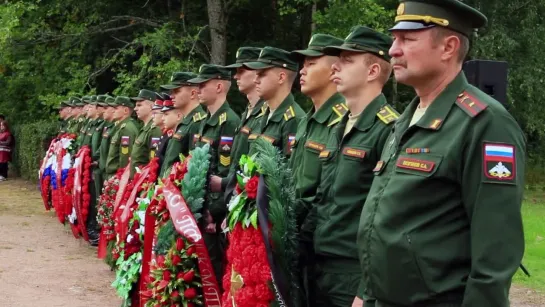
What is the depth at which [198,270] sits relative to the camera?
597 cm

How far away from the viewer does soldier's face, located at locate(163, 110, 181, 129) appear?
852 centimetres

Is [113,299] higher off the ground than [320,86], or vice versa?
[320,86]

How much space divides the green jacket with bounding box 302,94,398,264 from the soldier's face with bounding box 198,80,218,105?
3280 mm

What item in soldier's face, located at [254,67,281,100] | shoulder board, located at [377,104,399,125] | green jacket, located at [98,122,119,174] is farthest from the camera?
green jacket, located at [98,122,119,174]

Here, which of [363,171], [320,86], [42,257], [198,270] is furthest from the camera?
[42,257]

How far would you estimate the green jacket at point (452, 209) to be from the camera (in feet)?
8.72

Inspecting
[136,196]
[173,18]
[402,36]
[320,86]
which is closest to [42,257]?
[136,196]

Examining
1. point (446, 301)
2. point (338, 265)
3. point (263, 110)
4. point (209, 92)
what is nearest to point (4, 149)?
point (209, 92)

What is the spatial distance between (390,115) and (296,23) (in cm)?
1780

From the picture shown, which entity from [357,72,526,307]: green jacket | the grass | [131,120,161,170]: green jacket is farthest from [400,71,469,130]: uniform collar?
[131,120,161,170]: green jacket

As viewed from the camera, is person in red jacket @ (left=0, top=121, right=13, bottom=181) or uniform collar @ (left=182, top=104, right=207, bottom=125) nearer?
uniform collar @ (left=182, top=104, right=207, bottom=125)

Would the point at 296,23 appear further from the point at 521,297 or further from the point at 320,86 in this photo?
the point at 320,86

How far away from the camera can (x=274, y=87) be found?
6203 mm

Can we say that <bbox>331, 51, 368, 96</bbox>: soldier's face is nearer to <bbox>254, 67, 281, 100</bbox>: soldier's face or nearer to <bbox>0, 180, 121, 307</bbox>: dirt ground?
<bbox>254, 67, 281, 100</bbox>: soldier's face
